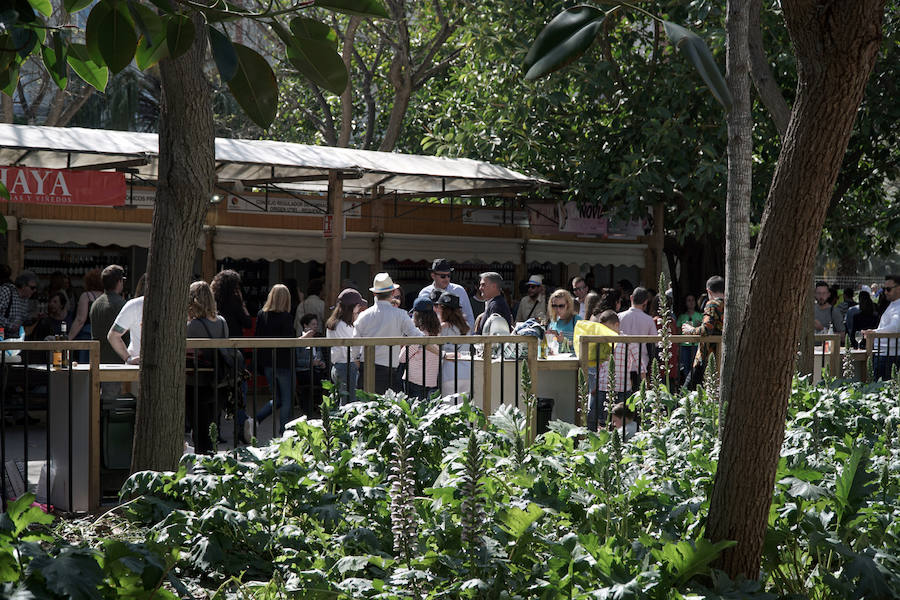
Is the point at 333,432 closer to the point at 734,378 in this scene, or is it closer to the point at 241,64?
the point at 734,378

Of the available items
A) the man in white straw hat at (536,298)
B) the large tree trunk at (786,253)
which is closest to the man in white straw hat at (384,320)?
the man in white straw hat at (536,298)

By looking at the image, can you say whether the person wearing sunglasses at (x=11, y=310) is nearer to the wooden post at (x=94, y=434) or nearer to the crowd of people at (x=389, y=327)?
the crowd of people at (x=389, y=327)

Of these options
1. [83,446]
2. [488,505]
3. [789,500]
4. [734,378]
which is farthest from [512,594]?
[83,446]

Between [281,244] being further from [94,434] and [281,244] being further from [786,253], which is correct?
[786,253]

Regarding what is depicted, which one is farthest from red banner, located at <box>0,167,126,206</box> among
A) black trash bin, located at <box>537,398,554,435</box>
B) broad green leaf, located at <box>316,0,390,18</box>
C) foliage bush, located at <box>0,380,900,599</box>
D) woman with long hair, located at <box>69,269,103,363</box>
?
broad green leaf, located at <box>316,0,390,18</box>

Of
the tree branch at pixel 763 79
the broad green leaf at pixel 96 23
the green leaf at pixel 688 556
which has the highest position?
the tree branch at pixel 763 79

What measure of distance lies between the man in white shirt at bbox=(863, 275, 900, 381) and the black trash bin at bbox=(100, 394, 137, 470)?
6973 mm

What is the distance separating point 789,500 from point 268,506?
1951mm

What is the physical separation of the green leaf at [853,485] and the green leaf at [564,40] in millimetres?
2251

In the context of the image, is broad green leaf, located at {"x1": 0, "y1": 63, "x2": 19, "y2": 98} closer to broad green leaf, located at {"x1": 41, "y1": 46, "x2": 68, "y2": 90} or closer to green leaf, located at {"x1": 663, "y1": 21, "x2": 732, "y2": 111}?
broad green leaf, located at {"x1": 41, "y1": 46, "x2": 68, "y2": 90}

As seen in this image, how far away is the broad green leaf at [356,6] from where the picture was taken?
1910 mm

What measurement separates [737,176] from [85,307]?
25.2 ft

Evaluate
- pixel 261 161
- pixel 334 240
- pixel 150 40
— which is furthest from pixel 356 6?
pixel 334 240

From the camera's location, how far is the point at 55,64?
107 inches
